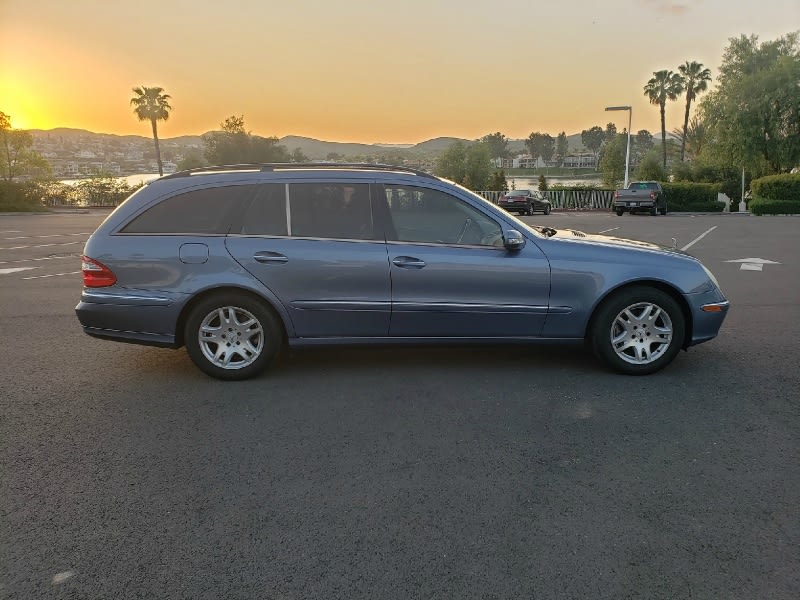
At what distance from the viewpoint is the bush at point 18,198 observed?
119 feet

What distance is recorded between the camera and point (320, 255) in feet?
16.5

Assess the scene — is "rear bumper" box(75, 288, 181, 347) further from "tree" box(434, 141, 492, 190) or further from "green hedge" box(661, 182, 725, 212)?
"tree" box(434, 141, 492, 190)

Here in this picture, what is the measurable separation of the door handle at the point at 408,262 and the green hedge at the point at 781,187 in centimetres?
3537

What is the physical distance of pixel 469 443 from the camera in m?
3.89

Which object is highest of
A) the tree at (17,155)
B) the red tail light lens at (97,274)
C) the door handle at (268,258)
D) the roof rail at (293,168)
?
the tree at (17,155)

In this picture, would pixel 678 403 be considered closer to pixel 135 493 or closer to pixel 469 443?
pixel 469 443

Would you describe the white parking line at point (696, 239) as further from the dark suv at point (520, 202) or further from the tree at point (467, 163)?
the tree at point (467, 163)

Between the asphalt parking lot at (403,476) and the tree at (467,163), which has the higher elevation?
the tree at (467,163)

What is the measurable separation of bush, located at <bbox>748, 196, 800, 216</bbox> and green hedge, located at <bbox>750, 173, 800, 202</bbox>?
0.41 m

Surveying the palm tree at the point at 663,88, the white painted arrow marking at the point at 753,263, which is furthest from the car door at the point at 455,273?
the palm tree at the point at 663,88

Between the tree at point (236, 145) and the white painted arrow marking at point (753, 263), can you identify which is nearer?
the white painted arrow marking at point (753, 263)

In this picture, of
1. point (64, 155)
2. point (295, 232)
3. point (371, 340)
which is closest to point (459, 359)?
point (371, 340)

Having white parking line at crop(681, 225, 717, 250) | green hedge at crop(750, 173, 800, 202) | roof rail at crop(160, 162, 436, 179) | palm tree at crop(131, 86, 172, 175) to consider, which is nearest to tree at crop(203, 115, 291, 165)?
palm tree at crop(131, 86, 172, 175)

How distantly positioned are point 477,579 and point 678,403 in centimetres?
267
